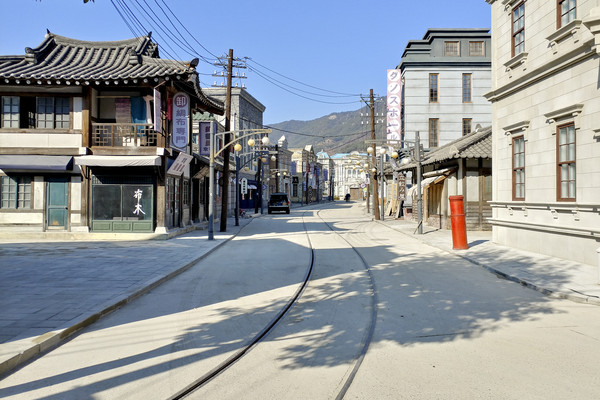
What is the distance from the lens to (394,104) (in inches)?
1364

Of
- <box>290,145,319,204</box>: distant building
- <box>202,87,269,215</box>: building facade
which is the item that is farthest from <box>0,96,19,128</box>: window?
<box>290,145,319,204</box>: distant building

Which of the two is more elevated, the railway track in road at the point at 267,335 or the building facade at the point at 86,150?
the building facade at the point at 86,150

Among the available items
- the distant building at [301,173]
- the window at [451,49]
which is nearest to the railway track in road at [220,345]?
the window at [451,49]

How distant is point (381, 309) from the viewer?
23.4 ft

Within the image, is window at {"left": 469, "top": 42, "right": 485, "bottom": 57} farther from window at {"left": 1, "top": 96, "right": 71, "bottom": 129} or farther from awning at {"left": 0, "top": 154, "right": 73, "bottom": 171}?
awning at {"left": 0, "top": 154, "right": 73, "bottom": 171}

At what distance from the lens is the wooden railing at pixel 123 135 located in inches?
723

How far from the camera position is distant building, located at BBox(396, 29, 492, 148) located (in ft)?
115

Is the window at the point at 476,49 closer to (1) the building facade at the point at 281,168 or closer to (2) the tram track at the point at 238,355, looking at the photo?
(2) the tram track at the point at 238,355

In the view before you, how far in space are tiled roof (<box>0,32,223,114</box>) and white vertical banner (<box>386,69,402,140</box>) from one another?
54.4ft

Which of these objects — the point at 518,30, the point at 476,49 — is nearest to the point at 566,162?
the point at 518,30

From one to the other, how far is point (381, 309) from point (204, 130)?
62.2 feet

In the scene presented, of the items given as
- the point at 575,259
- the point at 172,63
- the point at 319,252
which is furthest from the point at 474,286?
the point at 172,63

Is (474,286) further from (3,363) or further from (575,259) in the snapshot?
(3,363)

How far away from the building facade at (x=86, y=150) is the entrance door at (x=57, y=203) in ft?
0.12
